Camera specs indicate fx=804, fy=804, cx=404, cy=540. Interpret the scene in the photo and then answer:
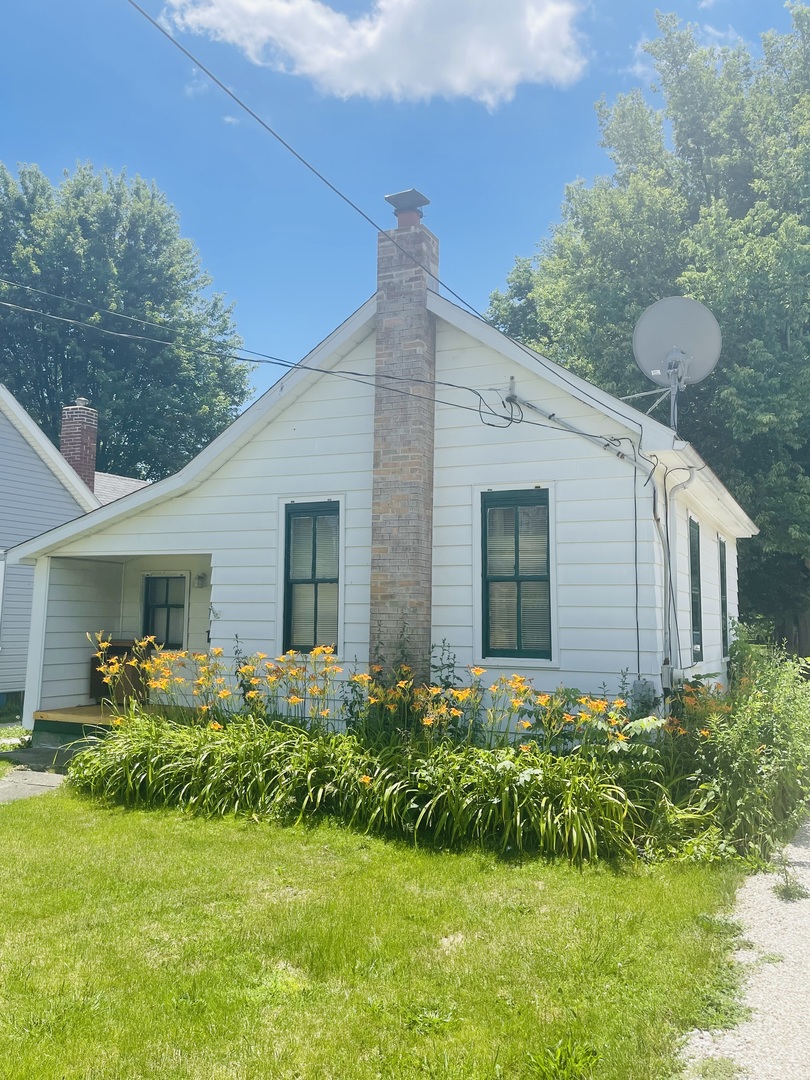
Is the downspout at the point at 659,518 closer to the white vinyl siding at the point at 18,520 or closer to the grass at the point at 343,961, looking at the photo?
the grass at the point at 343,961

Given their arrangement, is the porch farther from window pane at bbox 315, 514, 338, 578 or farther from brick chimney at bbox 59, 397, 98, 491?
brick chimney at bbox 59, 397, 98, 491

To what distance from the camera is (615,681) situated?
7730 mm

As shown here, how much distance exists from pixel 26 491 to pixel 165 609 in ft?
19.1

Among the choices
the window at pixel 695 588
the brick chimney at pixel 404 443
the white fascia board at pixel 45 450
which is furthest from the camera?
the white fascia board at pixel 45 450

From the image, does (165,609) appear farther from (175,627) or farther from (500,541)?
(500,541)

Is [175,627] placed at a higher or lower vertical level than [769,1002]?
higher

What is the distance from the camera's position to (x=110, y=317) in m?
26.8

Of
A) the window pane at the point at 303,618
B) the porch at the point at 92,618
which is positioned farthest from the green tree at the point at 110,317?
the window pane at the point at 303,618

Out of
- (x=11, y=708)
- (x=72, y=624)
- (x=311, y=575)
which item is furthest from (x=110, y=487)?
(x=311, y=575)

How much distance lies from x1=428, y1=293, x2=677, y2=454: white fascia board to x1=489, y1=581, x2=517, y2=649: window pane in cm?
197

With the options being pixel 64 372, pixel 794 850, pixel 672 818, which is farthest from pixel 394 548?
pixel 64 372

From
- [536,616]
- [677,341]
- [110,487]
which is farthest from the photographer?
[110,487]

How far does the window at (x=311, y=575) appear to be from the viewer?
9.19 metres

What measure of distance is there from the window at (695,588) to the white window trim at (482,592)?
2597 millimetres
